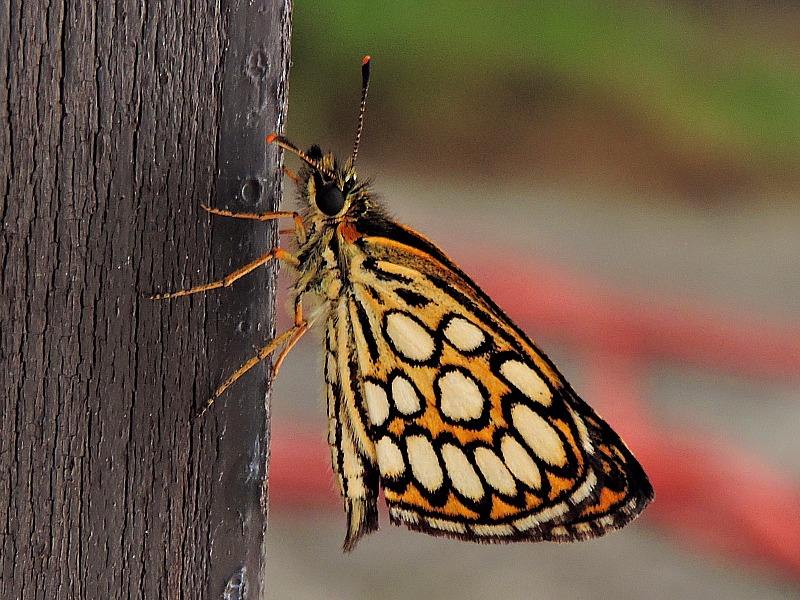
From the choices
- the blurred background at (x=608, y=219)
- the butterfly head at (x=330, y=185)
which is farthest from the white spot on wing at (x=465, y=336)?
the blurred background at (x=608, y=219)

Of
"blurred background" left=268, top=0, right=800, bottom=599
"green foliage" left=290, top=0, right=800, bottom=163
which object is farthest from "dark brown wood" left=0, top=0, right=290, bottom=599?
"green foliage" left=290, top=0, right=800, bottom=163

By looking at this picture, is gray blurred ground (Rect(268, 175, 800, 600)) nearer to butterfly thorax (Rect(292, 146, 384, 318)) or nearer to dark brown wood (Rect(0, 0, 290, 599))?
butterfly thorax (Rect(292, 146, 384, 318))

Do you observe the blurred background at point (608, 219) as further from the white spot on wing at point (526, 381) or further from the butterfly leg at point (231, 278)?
the butterfly leg at point (231, 278)

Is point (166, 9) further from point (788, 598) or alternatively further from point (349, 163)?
point (788, 598)

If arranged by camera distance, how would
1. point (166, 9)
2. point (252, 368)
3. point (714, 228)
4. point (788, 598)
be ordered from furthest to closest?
1. point (714, 228)
2. point (788, 598)
3. point (252, 368)
4. point (166, 9)

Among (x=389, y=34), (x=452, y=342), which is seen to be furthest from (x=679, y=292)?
(x=452, y=342)
